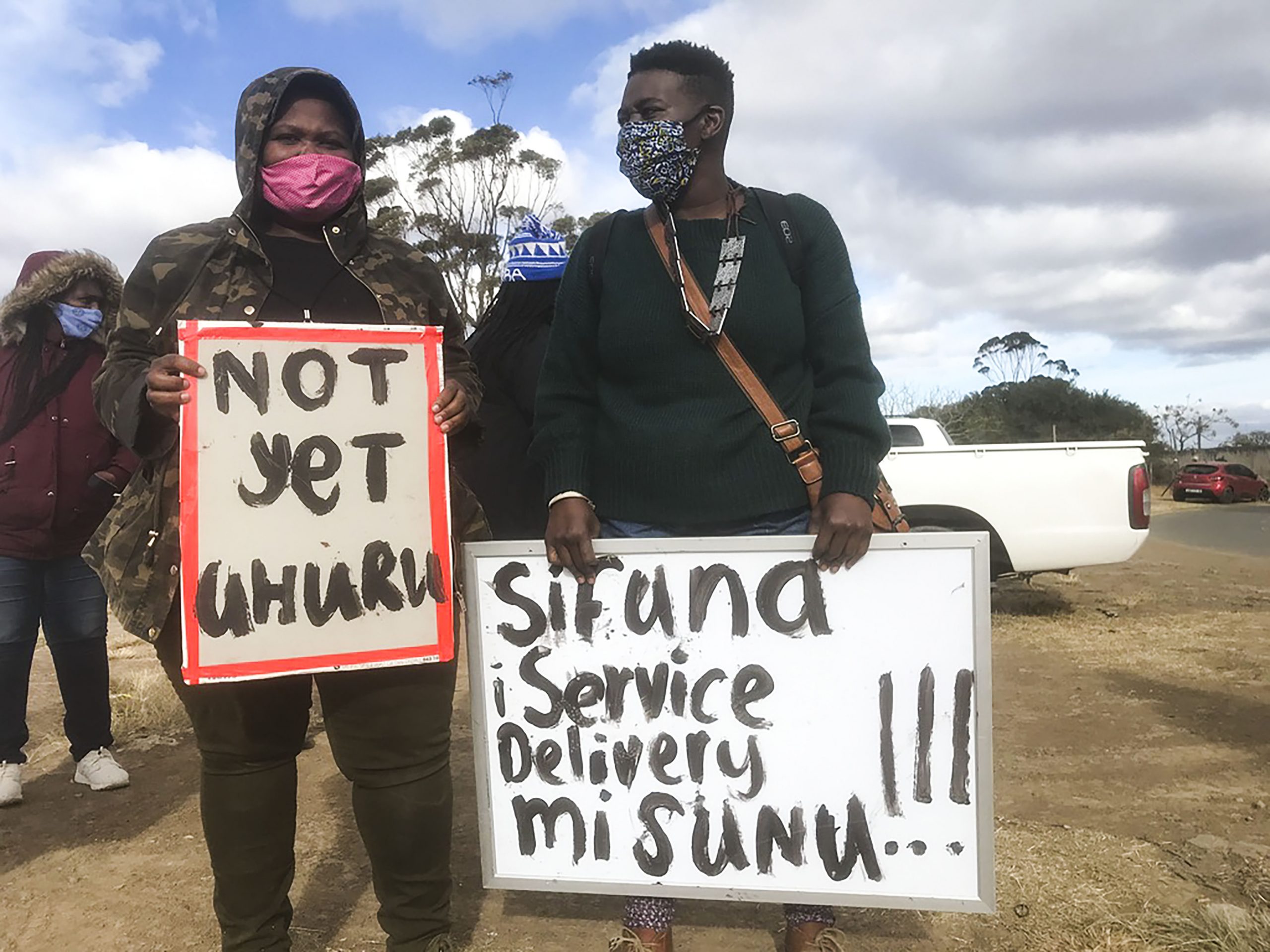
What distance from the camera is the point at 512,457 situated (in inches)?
115

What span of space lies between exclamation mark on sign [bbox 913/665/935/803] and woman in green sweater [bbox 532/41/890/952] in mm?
287

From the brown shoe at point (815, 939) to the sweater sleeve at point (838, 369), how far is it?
3.25ft

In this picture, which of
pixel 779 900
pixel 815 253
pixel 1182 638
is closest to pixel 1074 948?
pixel 779 900

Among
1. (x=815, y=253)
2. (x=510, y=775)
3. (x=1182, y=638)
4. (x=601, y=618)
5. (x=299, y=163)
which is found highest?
(x=299, y=163)

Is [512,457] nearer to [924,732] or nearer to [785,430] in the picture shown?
[785,430]

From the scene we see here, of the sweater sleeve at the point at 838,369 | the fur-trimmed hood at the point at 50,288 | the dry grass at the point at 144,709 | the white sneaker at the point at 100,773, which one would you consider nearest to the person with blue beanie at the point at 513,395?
the sweater sleeve at the point at 838,369

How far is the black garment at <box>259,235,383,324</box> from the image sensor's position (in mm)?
2033

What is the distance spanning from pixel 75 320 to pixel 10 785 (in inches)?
70.2

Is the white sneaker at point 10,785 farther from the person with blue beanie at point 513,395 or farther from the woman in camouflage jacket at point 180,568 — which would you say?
the person with blue beanie at point 513,395

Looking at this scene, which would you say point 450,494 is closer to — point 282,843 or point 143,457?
point 143,457

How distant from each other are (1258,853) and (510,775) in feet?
7.57

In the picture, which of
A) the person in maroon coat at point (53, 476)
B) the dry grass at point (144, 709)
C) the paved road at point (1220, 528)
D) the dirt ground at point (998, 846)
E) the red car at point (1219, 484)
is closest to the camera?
the dirt ground at point (998, 846)

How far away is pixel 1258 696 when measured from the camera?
4859mm

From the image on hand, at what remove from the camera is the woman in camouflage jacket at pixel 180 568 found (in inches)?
76.2
